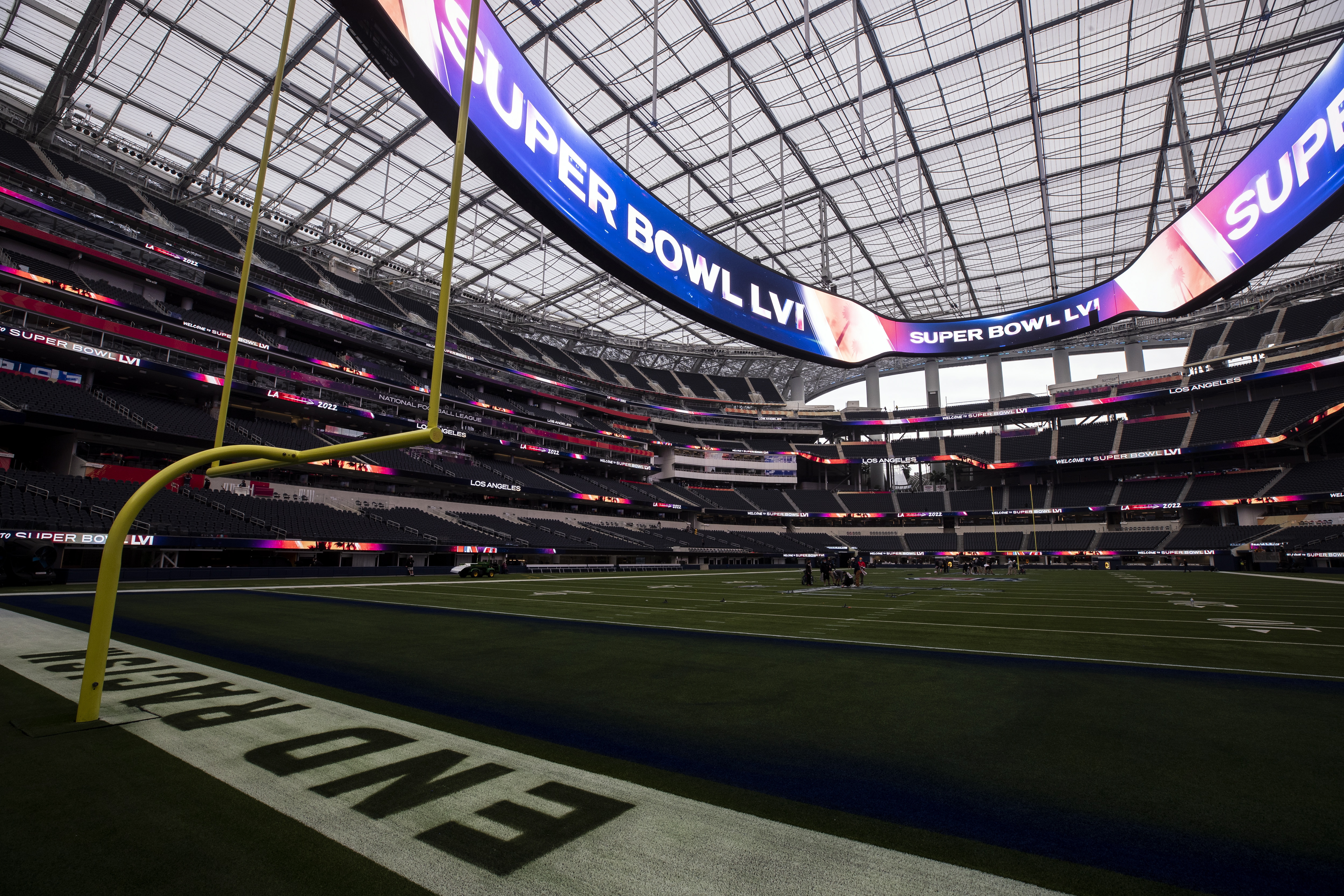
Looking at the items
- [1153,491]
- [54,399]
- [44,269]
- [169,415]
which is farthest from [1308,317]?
[44,269]

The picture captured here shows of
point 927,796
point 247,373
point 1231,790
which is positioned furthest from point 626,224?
point 247,373

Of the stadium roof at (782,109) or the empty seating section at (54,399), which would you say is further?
the empty seating section at (54,399)

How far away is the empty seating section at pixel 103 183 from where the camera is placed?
28281 millimetres

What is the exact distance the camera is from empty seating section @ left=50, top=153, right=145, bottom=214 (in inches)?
1113

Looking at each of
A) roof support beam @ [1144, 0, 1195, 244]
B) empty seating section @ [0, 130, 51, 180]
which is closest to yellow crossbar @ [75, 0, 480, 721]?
roof support beam @ [1144, 0, 1195, 244]

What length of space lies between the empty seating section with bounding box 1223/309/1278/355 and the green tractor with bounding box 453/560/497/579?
5965 cm

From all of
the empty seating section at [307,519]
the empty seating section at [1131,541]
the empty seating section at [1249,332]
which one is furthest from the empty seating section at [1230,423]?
the empty seating section at [307,519]

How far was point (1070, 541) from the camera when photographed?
46.8m

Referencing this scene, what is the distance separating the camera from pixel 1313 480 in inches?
1464

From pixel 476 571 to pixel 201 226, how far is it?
2763 cm

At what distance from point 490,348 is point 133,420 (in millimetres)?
25525

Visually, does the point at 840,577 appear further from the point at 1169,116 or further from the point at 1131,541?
the point at 1131,541

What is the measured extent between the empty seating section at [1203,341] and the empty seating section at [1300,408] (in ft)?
23.6

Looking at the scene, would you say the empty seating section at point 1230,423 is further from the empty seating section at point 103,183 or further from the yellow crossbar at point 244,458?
the empty seating section at point 103,183
